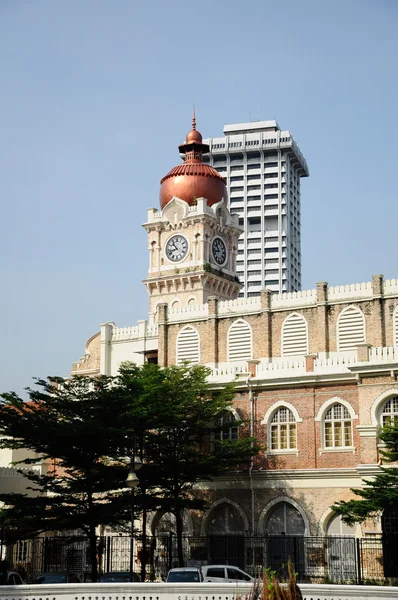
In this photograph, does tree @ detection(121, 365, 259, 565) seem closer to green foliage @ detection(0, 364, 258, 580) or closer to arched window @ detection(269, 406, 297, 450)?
green foliage @ detection(0, 364, 258, 580)

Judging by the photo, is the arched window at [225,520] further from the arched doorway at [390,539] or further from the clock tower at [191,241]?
the clock tower at [191,241]

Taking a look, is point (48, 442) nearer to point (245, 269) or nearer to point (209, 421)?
point (209, 421)

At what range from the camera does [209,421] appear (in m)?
47.3

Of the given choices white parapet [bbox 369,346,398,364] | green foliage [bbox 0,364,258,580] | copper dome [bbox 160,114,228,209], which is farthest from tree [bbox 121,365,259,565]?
copper dome [bbox 160,114,228,209]

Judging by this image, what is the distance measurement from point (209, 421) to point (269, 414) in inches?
126

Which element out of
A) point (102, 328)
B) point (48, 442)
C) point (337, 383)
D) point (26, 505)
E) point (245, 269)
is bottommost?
point (26, 505)

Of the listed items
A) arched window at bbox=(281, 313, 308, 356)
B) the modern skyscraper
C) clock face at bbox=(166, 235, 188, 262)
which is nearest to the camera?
arched window at bbox=(281, 313, 308, 356)

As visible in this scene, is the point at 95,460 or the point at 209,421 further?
the point at 209,421

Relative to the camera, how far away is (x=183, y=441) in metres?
45.7

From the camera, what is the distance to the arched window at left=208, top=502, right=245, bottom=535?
158 feet

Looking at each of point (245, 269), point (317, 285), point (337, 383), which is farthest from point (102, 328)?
point (245, 269)

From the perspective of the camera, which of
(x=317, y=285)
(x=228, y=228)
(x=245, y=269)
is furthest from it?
(x=245, y=269)

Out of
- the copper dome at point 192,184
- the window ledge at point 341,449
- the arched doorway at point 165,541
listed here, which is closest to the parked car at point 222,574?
the arched doorway at point 165,541

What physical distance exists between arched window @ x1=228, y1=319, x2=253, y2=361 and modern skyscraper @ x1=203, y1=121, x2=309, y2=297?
8374cm
